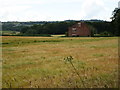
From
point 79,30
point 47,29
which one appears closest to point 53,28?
point 47,29

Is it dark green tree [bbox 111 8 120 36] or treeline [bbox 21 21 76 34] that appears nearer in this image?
dark green tree [bbox 111 8 120 36]

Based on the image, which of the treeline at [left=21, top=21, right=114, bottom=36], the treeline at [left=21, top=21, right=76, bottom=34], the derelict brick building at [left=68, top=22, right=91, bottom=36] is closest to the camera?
the derelict brick building at [left=68, top=22, right=91, bottom=36]

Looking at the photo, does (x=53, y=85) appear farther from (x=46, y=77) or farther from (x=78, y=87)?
(x=46, y=77)

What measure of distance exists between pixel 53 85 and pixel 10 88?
1.77 m

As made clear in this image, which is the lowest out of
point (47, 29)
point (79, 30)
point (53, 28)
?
point (79, 30)

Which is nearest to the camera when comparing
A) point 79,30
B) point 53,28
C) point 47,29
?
point 79,30

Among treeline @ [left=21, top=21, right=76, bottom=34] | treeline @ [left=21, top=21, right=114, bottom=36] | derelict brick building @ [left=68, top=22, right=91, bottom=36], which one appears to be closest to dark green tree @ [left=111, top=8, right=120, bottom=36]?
derelict brick building @ [left=68, top=22, right=91, bottom=36]

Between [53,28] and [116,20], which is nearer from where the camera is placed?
[116,20]

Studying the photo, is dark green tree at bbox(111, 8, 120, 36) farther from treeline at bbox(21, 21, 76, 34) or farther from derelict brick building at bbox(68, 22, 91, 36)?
treeline at bbox(21, 21, 76, 34)

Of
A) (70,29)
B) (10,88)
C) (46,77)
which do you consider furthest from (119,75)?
(70,29)

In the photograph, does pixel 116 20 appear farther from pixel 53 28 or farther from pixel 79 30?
pixel 53 28

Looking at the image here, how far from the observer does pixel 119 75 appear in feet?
33.7

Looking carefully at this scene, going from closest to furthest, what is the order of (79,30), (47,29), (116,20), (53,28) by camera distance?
1. (116,20)
2. (79,30)
3. (47,29)
4. (53,28)

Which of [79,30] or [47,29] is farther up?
[47,29]
